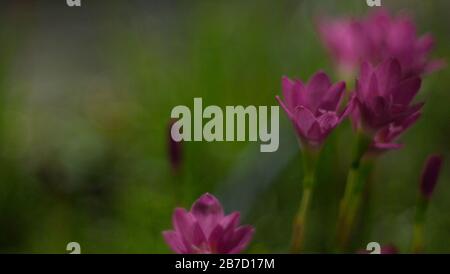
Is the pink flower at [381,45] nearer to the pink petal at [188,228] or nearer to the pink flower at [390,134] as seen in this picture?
the pink flower at [390,134]

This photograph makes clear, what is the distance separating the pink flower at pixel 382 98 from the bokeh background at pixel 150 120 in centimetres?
15

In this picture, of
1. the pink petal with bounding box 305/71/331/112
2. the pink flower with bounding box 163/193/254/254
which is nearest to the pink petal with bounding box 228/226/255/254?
the pink flower with bounding box 163/193/254/254

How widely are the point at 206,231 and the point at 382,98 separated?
0.19 m

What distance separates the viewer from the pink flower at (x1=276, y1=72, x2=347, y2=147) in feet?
1.83

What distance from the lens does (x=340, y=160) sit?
2.37ft

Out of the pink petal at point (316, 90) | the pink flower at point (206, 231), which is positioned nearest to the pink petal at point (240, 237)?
the pink flower at point (206, 231)

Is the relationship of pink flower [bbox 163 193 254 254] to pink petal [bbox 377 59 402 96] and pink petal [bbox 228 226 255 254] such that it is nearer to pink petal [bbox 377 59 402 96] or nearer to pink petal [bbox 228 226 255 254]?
pink petal [bbox 228 226 255 254]

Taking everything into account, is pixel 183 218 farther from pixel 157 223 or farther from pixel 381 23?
pixel 381 23

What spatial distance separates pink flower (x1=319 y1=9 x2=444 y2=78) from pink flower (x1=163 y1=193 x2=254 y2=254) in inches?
8.2

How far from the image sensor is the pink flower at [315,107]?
1.83ft

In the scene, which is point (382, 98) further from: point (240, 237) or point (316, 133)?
point (240, 237)

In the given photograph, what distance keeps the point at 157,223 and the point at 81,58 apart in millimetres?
203

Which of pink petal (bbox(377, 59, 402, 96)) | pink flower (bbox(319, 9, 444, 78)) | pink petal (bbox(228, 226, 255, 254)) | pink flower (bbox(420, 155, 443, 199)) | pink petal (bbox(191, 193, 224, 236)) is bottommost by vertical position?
pink petal (bbox(228, 226, 255, 254))
